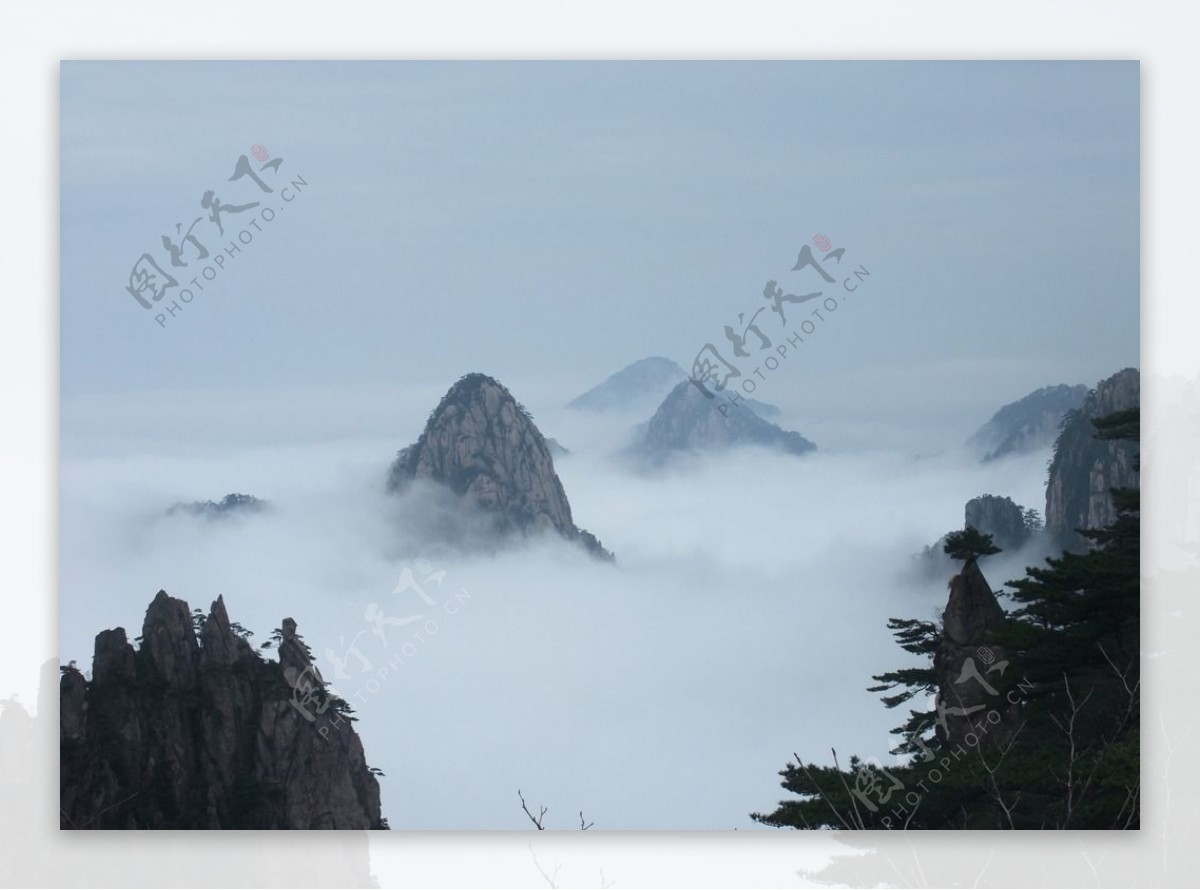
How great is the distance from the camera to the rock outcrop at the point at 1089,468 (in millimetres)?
5324

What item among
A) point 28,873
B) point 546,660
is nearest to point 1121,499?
point 546,660

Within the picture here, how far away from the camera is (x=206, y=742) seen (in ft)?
17.7

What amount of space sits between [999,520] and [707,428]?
3.78 ft

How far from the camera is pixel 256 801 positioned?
5.36m

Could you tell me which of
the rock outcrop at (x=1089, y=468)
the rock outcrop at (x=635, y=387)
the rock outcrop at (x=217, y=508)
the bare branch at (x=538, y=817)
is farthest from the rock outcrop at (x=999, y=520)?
the rock outcrop at (x=217, y=508)

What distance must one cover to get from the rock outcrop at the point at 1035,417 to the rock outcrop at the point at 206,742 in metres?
2.68

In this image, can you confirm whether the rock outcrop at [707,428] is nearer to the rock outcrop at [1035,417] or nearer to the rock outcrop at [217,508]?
the rock outcrop at [1035,417]

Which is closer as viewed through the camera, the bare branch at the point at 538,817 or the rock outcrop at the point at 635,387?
the bare branch at the point at 538,817

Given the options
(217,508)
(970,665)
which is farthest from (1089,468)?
(217,508)

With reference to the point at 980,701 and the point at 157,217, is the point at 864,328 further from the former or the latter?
the point at 157,217

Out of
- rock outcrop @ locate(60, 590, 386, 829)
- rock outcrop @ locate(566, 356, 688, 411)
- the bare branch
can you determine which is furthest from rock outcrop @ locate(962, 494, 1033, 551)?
rock outcrop @ locate(60, 590, 386, 829)

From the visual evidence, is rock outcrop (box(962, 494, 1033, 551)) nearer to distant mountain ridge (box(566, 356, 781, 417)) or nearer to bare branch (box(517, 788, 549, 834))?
distant mountain ridge (box(566, 356, 781, 417))

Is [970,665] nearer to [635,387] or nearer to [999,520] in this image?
[999,520]

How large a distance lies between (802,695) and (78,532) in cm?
276
